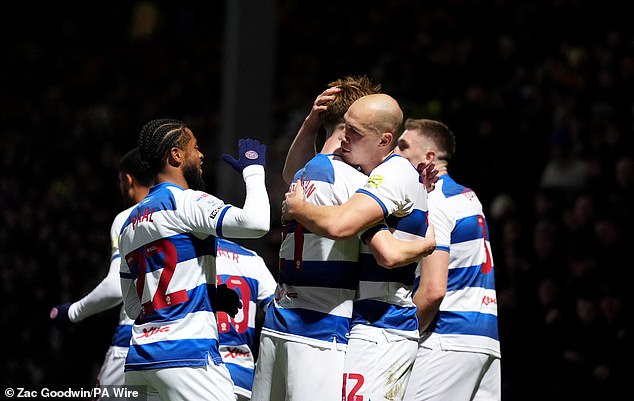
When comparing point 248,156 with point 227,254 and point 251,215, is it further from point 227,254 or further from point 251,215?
point 227,254

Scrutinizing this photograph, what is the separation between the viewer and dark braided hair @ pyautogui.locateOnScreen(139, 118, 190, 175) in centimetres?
450

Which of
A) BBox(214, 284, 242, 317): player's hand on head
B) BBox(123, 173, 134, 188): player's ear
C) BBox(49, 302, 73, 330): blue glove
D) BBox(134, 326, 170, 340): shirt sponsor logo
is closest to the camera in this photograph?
BBox(134, 326, 170, 340): shirt sponsor logo

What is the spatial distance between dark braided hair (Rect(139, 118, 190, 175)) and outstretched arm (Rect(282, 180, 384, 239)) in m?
0.75

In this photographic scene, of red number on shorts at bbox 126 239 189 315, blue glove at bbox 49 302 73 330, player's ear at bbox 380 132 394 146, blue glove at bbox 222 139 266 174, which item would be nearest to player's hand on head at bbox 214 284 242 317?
red number on shorts at bbox 126 239 189 315

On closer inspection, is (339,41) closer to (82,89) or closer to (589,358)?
(82,89)

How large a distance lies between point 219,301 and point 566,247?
13.0ft

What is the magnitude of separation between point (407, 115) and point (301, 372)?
252 inches

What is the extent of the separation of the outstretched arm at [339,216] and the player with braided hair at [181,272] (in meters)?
0.21

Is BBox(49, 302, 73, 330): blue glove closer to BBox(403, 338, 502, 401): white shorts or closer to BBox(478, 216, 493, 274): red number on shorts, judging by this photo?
BBox(403, 338, 502, 401): white shorts

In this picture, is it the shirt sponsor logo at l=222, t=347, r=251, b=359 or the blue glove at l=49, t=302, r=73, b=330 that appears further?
the blue glove at l=49, t=302, r=73, b=330

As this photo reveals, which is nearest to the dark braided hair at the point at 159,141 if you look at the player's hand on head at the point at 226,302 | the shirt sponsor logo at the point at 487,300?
the player's hand on head at the point at 226,302

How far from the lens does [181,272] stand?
4.32 metres

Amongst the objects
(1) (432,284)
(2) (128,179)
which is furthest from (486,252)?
(2) (128,179)

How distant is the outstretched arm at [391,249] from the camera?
3.97m
